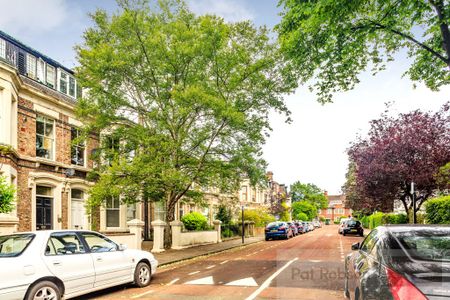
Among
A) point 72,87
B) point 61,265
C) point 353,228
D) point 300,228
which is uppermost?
point 72,87

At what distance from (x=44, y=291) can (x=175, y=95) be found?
11766 mm

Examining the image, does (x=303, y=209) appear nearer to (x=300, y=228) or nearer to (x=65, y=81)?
(x=300, y=228)

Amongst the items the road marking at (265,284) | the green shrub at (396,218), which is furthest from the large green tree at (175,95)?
the green shrub at (396,218)

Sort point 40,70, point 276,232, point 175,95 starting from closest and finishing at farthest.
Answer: point 175,95 → point 40,70 → point 276,232

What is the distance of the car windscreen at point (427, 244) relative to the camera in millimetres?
4641

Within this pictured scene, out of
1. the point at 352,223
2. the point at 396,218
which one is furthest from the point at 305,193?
the point at 396,218

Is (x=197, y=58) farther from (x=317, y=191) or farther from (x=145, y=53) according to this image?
(x=317, y=191)

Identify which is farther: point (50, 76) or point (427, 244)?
point (50, 76)

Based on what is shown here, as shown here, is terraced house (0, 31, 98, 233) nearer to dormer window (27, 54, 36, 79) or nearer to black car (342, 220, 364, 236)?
dormer window (27, 54, 36, 79)

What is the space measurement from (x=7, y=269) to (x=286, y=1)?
9.04m

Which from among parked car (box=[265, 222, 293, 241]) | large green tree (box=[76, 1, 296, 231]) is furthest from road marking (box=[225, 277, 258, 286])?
parked car (box=[265, 222, 293, 241])

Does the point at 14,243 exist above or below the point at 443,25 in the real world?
below

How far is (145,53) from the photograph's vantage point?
746 inches

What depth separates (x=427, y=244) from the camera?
5031mm
